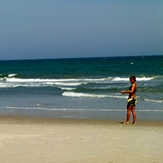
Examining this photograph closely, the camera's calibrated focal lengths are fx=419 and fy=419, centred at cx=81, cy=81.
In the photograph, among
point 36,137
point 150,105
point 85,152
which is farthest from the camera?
point 150,105

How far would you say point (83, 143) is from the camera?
8.92 metres

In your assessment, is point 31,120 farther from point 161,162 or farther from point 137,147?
point 161,162

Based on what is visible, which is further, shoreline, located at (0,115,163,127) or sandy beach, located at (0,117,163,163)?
shoreline, located at (0,115,163,127)

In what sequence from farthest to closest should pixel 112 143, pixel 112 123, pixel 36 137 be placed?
1. pixel 112 123
2. pixel 36 137
3. pixel 112 143

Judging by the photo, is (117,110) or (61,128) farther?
(117,110)

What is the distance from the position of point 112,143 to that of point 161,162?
5.81 feet

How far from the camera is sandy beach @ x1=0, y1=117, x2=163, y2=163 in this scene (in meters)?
7.66

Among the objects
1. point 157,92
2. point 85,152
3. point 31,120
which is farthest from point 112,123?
point 157,92

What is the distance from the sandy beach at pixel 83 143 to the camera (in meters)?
7.66

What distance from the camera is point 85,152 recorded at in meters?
8.09

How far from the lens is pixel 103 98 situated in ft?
65.2

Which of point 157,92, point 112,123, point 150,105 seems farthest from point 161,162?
point 157,92

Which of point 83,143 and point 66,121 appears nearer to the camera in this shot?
point 83,143

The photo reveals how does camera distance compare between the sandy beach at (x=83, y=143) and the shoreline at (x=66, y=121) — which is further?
the shoreline at (x=66, y=121)
